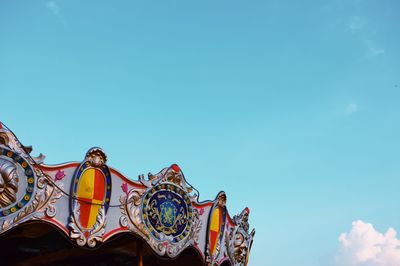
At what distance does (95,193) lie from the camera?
8.98 meters

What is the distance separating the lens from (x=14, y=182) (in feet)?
25.8

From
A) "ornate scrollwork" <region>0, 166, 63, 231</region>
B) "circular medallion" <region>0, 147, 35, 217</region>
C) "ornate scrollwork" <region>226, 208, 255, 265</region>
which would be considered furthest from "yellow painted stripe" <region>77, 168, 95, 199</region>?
"ornate scrollwork" <region>226, 208, 255, 265</region>

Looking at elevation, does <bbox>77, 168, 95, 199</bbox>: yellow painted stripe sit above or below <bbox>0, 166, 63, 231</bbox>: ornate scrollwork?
above

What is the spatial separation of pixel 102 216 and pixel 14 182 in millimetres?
1834

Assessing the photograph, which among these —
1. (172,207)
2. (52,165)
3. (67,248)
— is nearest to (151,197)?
(172,207)

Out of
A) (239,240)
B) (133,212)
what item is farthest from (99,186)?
(239,240)

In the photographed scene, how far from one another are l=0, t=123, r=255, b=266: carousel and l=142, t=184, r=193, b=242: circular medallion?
0.02 m

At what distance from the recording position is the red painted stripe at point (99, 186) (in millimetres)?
8984

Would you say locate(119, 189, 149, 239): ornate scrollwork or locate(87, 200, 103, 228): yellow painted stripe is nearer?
locate(87, 200, 103, 228): yellow painted stripe

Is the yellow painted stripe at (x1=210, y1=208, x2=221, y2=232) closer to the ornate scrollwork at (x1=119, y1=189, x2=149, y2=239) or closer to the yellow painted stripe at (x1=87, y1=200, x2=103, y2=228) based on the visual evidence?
the ornate scrollwork at (x1=119, y1=189, x2=149, y2=239)

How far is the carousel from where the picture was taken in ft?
26.4

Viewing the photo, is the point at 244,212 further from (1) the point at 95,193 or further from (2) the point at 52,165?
(2) the point at 52,165

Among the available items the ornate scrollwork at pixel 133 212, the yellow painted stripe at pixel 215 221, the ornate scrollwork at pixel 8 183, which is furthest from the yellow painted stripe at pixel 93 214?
the yellow painted stripe at pixel 215 221

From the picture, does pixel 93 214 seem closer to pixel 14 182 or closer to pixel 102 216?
pixel 102 216
